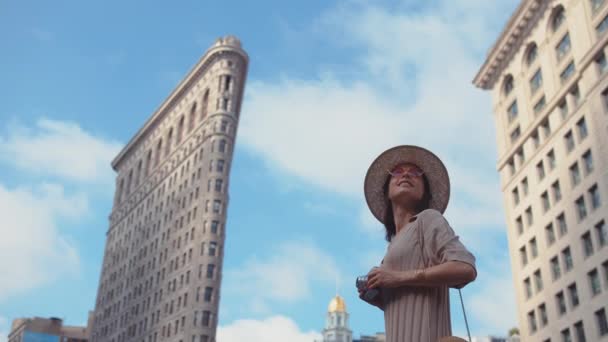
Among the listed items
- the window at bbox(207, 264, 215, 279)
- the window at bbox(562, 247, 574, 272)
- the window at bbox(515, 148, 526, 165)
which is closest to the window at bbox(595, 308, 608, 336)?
the window at bbox(562, 247, 574, 272)

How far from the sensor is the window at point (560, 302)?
5241cm

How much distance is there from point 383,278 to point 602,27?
52255 millimetres

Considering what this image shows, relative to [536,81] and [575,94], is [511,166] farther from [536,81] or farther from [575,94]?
[575,94]

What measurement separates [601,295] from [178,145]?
72.0m

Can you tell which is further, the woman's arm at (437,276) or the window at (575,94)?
the window at (575,94)

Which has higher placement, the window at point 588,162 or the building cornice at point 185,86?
the building cornice at point 185,86

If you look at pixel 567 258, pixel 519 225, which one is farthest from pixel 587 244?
pixel 519 225

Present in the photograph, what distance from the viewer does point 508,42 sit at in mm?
68062

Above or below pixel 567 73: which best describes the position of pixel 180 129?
above

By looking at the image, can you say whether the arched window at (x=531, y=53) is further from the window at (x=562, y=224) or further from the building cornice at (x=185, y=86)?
the building cornice at (x=185, y=86)

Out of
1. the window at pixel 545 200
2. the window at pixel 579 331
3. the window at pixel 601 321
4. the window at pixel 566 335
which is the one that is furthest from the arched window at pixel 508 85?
the window at pixel 601 321

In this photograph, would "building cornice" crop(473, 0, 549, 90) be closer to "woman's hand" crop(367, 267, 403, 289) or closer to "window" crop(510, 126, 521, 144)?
"window" crop(510, 126, 521, 144)

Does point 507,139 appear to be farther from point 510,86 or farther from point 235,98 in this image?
point 235,98

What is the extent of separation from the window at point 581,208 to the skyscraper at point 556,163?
8cm
